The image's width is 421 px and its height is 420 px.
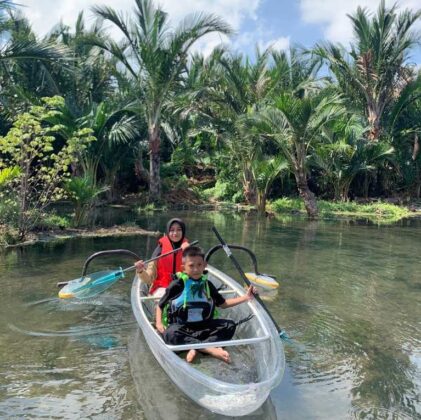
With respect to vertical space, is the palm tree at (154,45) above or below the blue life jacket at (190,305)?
above

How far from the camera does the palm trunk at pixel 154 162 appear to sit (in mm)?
19942

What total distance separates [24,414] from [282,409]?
2.13 m

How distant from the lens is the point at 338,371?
4.87 m

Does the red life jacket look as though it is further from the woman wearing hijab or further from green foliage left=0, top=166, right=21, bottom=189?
green foliage left=0, top=166, right=21, bottom=189

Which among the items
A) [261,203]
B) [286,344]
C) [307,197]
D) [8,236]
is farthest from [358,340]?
[261,203]

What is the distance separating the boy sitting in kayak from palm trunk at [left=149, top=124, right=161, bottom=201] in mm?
15797

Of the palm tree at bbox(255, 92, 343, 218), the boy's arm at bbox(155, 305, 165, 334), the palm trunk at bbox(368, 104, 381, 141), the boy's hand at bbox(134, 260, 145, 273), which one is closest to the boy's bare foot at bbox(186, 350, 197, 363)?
the boy's arm at bbox(155, 305, 165, 334)

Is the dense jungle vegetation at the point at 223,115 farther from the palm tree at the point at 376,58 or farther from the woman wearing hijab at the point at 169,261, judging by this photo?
the woman wearing hijab at the point at 169,261

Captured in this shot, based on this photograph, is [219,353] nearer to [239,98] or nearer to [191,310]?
[191,310]

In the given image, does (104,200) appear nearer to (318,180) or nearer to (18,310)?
(318,180)

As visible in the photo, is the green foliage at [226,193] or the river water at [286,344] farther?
the green foliage at [226,193]

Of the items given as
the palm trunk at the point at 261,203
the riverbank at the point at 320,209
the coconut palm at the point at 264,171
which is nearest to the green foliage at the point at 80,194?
the riverbank at the point at 320,209

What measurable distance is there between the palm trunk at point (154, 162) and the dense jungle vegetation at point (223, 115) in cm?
6

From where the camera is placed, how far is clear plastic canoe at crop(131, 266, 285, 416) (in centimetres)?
345
